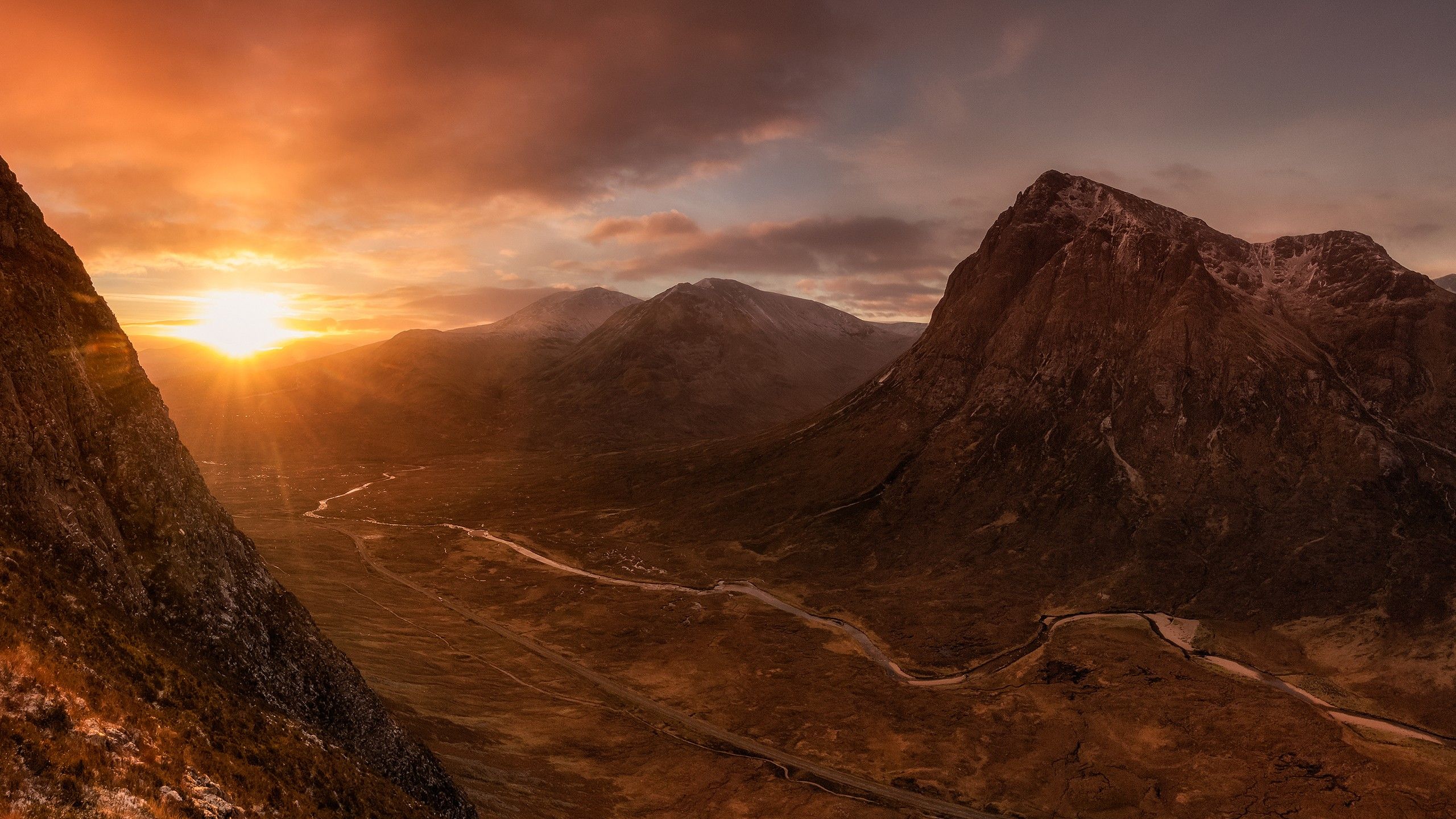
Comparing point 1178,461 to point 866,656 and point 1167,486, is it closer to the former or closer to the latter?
point 1167,486

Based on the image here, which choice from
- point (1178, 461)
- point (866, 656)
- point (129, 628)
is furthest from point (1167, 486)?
point (129, 628)

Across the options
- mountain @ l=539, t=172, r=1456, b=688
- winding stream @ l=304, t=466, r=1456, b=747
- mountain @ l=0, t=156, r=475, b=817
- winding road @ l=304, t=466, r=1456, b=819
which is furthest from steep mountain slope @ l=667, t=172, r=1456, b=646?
mountain @ l=0, t=156, r=475, b=817

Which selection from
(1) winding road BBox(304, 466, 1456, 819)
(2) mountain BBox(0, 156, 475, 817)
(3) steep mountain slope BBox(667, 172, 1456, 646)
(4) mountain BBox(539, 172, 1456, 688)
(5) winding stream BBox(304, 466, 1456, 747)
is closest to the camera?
(2) mountain BBox(0, 156, 475, 817)

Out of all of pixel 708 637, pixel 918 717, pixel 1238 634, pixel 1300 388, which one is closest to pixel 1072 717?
pixel 918 717

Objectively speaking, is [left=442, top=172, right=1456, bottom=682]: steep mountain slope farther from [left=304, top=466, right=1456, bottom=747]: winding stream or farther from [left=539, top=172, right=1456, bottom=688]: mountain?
[left=304, top=466, right=1456, bottom=747]: winding stream

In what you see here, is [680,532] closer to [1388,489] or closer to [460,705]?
[460,705]
